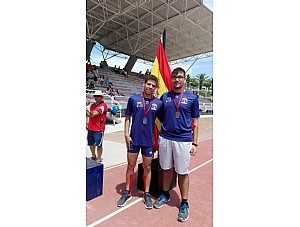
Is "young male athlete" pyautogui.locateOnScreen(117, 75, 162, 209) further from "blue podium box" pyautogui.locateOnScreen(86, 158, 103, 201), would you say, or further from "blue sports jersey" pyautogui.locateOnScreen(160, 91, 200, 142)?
"blue podium box" pyautogui.locateOnScreen(86, 158, 103, 201)

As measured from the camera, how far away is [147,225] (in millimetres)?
2127

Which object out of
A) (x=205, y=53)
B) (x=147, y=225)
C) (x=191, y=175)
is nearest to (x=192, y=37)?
(x=205, y=53)

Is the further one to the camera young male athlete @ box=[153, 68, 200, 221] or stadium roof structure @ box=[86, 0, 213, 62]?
stadium roof structure @ box=[86, 0, 213, 62]

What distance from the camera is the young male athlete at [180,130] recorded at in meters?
2.25

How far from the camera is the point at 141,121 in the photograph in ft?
7.94

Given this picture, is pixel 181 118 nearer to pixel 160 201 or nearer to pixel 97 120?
pixel 160 201

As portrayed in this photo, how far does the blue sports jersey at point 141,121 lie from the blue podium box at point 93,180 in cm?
62

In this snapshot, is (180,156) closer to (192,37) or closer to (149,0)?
(149,0)

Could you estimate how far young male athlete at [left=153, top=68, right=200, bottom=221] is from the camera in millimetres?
2250

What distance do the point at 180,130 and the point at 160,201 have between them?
3.00 ft

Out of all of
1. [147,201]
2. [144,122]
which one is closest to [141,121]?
[144,122]

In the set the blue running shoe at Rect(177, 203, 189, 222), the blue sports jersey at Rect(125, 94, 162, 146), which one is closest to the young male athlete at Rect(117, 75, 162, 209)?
the blue sports jersey at Rect(125, 94, 162, 146)

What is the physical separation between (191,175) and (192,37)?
23093 mm

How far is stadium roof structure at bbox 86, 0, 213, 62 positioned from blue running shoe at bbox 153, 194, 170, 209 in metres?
16.1
